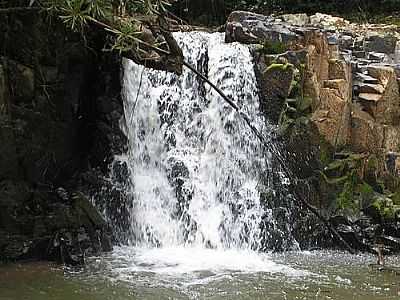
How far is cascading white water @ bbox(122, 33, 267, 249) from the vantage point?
9.24m

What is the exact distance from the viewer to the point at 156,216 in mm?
9312

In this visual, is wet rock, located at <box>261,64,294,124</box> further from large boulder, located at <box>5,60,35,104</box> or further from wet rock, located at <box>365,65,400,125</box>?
large boulder, located at <box>5,60,35,104</box>

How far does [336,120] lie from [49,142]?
429 cm

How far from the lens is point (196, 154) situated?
9.85 meters

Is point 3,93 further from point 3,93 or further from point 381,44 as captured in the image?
point 381,44

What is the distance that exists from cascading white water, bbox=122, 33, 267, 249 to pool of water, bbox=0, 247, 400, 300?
645mm

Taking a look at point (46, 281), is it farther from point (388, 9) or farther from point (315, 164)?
point (388, 9)

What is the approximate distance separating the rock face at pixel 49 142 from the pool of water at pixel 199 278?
0.42 m

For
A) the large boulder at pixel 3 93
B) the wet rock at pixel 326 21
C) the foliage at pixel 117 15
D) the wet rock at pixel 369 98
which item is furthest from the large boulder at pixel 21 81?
the wet rock at pixel 326 21

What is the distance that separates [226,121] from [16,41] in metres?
3.41

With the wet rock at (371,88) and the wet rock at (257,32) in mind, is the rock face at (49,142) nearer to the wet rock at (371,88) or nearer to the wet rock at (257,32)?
the wet rock at (257,32)

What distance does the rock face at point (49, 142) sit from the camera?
8008 millimetres

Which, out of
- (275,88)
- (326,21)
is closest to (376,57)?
(275,88)

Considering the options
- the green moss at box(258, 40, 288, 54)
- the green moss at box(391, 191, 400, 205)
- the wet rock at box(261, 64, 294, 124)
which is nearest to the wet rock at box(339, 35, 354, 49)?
the green moss at box(258, 40, 288, 54)
